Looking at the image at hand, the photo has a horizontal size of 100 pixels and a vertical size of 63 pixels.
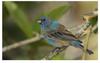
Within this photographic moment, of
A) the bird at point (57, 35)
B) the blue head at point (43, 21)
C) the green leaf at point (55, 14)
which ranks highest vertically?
the green leaf at point (55, 14)

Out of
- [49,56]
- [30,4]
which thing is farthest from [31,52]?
[30,4]

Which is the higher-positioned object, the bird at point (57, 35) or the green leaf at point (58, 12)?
the green leaf at point (58, 12)

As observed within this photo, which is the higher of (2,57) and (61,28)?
(61,28)

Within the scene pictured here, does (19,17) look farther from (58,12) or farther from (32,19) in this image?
(58,12)

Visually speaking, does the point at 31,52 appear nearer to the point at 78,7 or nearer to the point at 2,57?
the point at 2,57

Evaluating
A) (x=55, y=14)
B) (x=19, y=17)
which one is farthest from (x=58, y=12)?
(x=19, y=17)
